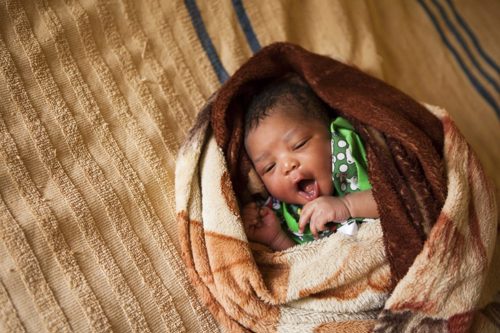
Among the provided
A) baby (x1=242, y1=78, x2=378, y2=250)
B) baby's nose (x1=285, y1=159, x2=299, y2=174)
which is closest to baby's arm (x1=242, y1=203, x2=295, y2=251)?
baby (x1=242, y1=78, x2=378, y2=250)

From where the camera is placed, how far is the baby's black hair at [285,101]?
3.34 feet

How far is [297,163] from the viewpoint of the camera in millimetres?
968

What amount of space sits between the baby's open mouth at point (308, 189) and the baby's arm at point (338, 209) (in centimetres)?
4

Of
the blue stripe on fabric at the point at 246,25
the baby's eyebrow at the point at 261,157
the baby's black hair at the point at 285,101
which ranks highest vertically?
the blue stripe on fabric at the point at 246,25

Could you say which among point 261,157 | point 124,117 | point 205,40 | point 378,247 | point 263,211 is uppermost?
point 205,40

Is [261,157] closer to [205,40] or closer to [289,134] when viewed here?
[289,134]

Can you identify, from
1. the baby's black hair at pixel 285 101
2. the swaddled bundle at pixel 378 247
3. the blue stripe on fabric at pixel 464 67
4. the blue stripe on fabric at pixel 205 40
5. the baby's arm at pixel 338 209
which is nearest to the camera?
the swaddled bundle at pixel 378 247

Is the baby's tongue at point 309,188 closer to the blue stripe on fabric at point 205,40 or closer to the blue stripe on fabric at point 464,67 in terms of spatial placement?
the blue stripe on fabric at point 205,40

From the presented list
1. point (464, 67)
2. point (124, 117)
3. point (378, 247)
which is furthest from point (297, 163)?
point (464, 67)

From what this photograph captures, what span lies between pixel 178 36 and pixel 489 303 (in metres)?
0.89

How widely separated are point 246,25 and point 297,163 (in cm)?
45

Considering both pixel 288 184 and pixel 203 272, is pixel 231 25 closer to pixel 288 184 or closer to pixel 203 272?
pixel 288 184

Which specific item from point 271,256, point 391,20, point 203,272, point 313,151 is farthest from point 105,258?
point 391,20

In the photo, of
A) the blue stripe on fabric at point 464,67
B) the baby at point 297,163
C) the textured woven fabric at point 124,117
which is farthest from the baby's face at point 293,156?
the blue stripe on fabric at point 464,67
